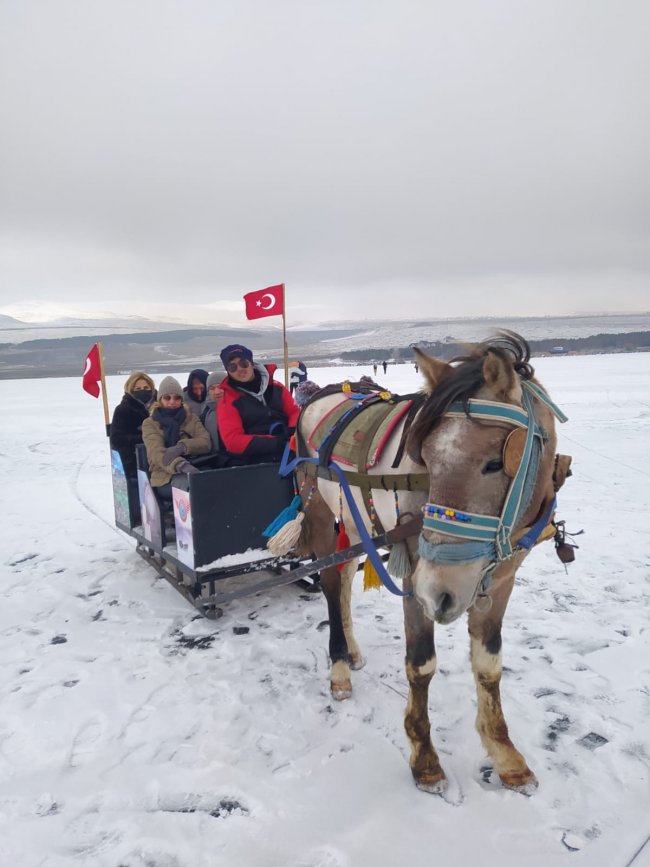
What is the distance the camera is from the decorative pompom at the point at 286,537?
3953mm

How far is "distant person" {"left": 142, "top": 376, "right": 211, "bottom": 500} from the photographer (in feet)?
15.3

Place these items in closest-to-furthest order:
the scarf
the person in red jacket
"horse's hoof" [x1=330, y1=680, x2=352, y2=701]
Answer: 1. "horse's hoof" [x1=330, y1=680, x2=352, y2=701]
2. the person in red jacket
3. the scarf

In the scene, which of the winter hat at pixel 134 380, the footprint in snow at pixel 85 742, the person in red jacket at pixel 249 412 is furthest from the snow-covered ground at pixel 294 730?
the winter hat at pixel 134 380

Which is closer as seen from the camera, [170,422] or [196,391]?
[170,422]

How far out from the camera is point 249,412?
4.57 meters

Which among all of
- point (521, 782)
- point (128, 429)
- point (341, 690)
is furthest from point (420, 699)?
point (128, 429)

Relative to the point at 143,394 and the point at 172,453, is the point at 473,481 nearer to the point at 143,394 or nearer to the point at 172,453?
the point at 172,453

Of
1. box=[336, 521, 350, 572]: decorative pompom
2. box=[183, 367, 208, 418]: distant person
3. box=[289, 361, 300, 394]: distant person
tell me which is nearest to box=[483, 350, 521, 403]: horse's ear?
box=[336, 521, 350, 572]: decorative pompom

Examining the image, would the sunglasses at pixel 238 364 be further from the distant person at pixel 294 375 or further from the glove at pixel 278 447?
the distant person at pixel 294 375

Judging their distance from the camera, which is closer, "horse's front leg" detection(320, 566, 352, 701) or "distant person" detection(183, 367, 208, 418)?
"horse's front leg" detection(320, 566, 352, 701)

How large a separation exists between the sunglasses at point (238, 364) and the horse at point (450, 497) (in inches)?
39.3

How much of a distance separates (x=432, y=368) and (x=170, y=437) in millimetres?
3578

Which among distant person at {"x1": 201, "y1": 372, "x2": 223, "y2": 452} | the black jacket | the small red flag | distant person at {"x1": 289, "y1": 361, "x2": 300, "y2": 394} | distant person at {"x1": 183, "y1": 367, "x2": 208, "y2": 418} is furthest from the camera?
distant person at {"x1": 289, "y1": 361, "x2": 300, "y2": 394}

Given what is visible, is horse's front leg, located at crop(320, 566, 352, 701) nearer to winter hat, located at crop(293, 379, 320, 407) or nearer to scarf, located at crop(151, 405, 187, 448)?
scarf, located at crop(151, 405, 187, 448)
